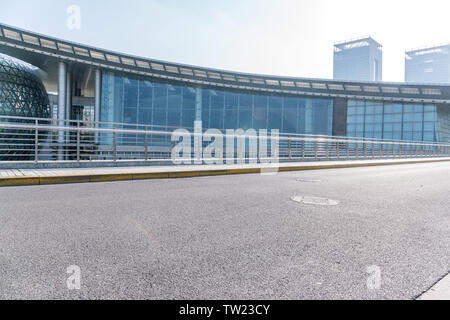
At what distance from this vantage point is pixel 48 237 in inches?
127

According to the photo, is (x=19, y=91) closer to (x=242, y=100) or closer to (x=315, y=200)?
(x=242, y=100)

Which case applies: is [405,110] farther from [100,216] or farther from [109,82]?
[100,216]

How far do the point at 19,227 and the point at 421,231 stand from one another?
195 inches

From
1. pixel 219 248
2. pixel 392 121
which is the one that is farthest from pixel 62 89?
pixel 392 121

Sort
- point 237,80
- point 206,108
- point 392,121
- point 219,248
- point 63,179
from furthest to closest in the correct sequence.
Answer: point 392,121
point 237,80
point 206,108
point 63,179
point 219,248

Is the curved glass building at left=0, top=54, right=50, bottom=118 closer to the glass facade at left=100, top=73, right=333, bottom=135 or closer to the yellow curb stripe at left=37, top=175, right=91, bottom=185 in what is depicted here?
the glass facade at left=100, top=73, right=333, bottom=135

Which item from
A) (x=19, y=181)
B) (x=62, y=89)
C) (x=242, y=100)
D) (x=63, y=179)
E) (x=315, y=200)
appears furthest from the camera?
(x=242, y=100)

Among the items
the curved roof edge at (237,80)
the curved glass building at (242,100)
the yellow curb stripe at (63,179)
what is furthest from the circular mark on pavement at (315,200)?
the curved roof edge at (237,80)

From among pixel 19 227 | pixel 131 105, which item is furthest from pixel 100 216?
pixel 131 105

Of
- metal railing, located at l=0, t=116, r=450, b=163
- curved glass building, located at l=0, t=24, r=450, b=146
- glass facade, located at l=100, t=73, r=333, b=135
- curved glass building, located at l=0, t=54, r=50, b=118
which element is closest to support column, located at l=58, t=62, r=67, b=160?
curved glass building, located at l=0, t=24, r=450, b=146

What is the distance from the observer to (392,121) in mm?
42000

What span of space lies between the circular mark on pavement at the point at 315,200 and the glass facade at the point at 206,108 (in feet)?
107

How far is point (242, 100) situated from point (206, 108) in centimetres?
531
